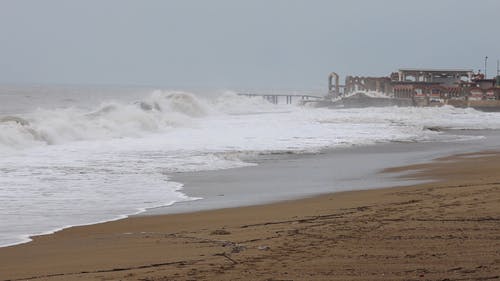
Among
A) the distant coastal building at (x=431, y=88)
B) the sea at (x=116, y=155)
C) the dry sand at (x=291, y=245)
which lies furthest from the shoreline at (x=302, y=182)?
the distant coastal building at (x=431, y=88)

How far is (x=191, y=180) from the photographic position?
634 inches

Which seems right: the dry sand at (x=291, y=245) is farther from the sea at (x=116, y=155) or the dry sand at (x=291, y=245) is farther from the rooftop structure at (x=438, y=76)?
the rooftop structure at (x=438, y=76)

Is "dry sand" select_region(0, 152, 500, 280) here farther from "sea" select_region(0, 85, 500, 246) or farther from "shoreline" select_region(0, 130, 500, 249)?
"sea" select_region(0, 85, 500, 246)

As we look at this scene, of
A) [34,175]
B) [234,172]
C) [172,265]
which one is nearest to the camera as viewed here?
[172,265]

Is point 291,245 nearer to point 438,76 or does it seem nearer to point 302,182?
point 302,182

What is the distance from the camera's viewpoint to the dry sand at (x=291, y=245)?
640cm

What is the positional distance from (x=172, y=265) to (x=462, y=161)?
15.0 meters

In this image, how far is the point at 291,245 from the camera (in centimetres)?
754

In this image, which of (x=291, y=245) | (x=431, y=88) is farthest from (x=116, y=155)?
(x=431, y=88)

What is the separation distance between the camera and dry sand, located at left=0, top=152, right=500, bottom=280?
6398 mm

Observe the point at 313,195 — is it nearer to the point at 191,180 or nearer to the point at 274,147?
the point at 191,180

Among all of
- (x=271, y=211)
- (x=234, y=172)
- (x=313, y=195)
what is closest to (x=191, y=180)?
(x=234, y=172)

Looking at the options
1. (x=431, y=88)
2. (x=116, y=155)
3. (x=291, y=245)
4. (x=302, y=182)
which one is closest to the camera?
(x=291, y=245)

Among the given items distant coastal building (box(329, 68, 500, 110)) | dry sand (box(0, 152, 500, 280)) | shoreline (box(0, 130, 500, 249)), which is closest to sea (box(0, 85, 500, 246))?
shoreline (box(0, 130, 500, 249))
